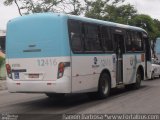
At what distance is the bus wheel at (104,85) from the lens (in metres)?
16.2

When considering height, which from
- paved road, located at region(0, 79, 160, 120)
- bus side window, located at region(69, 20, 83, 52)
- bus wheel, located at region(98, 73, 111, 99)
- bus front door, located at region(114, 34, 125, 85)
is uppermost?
bus side window, located at region(69, 20, 83, 52)

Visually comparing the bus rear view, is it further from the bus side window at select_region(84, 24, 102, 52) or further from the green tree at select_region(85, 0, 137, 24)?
the green tree at select_region(85, 0, 137, 24)

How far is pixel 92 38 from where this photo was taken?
52.0ft

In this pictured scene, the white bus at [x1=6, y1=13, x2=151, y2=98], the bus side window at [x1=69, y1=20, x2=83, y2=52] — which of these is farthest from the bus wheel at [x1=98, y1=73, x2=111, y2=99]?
the bus side window at [x1=69, y1=20, x2=83, y2=52]

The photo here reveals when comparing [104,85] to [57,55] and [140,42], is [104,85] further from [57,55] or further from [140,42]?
[140,42]

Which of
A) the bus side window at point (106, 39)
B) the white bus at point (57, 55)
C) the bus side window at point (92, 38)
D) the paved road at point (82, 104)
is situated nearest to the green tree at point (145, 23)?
the bus side window at point (106, 39)

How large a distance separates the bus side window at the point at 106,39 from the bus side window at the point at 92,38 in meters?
0.42

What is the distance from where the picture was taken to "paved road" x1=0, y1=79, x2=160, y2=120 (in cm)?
1326

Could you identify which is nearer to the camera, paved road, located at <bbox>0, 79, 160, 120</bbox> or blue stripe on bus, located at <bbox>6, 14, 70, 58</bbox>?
paved road, located at <bbox>0, 79, 160, 120</bbox>

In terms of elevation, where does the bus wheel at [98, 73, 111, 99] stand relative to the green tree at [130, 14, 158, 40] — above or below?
below

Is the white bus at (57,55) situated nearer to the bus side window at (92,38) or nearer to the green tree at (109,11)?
the bus side window at (92,38)

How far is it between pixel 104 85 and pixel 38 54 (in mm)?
3255

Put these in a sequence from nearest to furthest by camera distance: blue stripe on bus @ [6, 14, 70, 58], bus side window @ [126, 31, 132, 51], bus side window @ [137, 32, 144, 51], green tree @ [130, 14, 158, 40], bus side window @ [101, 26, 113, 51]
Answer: blue stripe on bus @ [6, 14, 70, 58], bus side window @ [101, 26, 113, 51], bus side window @ [126, 31, 132, 51], bus side window @ [137, 32, 144, 51], green tree @ [130, 14, 158, 40]

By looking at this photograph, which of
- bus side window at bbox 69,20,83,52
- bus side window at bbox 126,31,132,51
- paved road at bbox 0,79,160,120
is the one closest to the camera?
paved road at bbox 0,79,160,120
